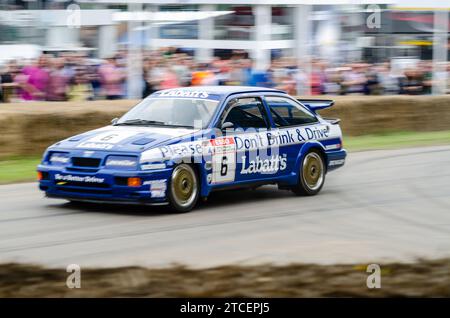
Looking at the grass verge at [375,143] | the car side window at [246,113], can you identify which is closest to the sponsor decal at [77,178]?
the car side window at [246,113]

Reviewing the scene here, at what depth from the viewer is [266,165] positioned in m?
11.5

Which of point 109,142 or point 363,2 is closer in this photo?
point 109,142

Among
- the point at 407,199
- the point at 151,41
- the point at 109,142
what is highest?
the point at 151,41

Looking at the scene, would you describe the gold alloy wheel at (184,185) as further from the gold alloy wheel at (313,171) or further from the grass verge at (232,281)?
the grass verge at (232,281)

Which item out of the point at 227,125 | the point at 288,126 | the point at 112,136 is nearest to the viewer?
the point at 112,136

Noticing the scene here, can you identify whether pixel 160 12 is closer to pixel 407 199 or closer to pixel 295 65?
pixel 295 65

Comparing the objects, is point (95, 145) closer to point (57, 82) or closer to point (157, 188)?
point (157, 188)

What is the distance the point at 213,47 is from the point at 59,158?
1523 cm

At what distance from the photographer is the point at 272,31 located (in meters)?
25.4

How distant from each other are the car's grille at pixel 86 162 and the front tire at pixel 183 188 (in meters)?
0.84

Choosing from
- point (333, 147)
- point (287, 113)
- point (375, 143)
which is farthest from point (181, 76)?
point (287, 113)

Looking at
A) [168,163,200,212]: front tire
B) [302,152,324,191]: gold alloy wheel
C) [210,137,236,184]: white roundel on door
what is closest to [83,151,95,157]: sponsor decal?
[168,163,200,212]: front tire

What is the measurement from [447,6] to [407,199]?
15.3 m
